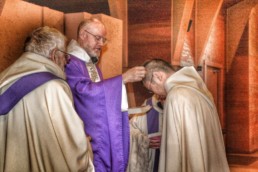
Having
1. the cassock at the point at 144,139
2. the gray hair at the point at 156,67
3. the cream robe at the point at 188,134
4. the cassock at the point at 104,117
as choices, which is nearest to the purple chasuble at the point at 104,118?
the cassock at the point at 104,117

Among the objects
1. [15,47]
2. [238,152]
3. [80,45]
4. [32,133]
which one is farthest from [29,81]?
[238,152]

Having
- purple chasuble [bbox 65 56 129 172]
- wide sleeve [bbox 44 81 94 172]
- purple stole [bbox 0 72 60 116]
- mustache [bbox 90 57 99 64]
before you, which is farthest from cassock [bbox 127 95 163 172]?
purple stole [bbox 0 72 60 116]

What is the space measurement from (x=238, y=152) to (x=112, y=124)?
6.25 feet

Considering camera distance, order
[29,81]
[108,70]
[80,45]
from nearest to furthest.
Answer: [29,81]
[80,45]
[108,70]

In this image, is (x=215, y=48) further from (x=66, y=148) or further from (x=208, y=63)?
(x=66, y=148)

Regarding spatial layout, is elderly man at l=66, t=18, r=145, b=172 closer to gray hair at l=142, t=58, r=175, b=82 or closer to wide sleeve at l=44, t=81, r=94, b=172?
gray hair at l=142, t=58, r=175, b=82

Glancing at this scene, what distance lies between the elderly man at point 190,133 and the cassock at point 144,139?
75 cm

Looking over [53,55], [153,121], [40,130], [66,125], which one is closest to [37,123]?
[40,130]

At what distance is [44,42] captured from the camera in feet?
9.36

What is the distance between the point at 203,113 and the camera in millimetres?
3145

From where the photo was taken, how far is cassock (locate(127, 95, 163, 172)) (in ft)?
12.9

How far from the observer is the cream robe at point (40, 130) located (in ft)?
8.51

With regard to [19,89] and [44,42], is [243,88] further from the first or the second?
[19,89]

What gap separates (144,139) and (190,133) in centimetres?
96
